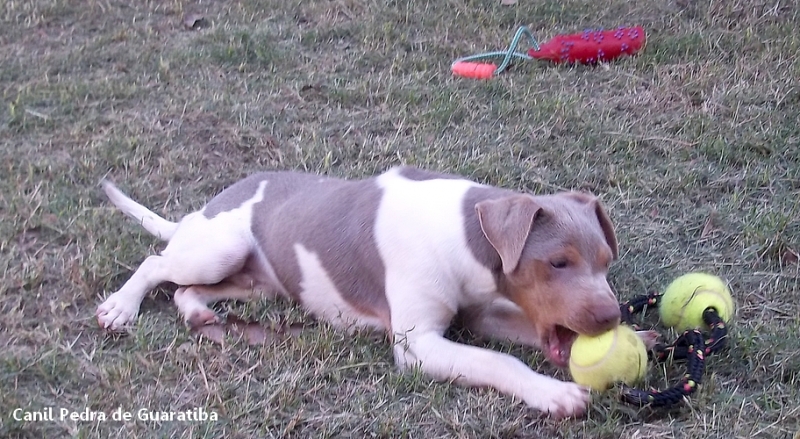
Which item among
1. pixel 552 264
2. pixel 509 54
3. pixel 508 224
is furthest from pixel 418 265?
pixel 509 54

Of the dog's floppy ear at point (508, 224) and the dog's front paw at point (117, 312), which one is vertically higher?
the dog's floppy ear at point (508, 224)

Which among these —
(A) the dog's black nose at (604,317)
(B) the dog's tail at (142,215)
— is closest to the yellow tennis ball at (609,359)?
(A) the dog's black nose at (604,317)

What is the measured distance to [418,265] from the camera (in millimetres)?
3363

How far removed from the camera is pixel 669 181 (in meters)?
4.80

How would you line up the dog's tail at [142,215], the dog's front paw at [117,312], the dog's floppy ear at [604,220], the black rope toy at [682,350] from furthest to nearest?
the dog's tail at [142,215]
the dog's front paw at [117,312]
the dog's floppy ear at [604,220]
the black rope toy at [682,350]

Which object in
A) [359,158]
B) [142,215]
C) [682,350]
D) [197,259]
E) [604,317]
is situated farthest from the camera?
[359,158]

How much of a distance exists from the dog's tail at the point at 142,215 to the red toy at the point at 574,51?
2.64 metres

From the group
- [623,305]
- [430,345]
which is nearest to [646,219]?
[623,305]

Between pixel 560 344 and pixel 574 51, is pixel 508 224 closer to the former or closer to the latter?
pixel 560 344

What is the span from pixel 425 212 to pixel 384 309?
0.43m

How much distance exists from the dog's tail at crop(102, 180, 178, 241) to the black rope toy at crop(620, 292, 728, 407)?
2231mm

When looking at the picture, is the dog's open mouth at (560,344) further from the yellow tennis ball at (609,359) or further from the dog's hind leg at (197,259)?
the dog's hind leg at (197,259)

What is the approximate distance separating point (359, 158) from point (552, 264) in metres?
2.33

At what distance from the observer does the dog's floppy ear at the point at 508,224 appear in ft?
10.2
